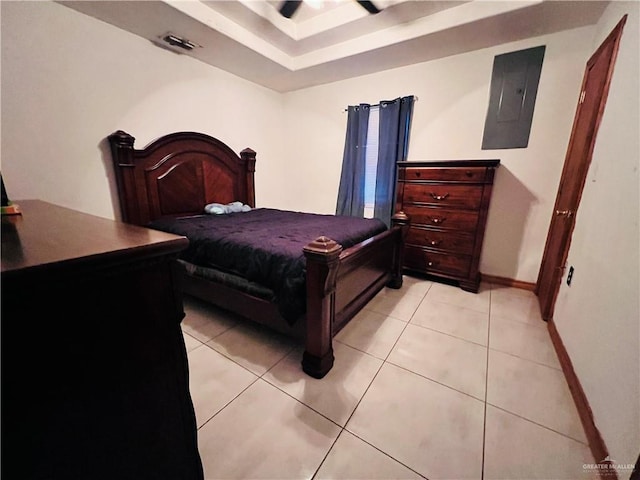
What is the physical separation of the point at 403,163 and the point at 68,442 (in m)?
2.80

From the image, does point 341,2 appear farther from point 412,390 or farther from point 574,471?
point 574,471

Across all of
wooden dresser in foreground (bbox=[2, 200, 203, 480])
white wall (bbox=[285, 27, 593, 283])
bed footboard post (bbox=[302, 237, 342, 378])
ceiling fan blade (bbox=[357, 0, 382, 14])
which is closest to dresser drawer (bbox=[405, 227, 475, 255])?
white wall (bbox=[285, 27, 593, 283])

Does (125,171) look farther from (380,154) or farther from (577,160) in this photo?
(577,160)

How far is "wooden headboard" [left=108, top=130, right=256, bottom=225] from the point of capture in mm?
2361

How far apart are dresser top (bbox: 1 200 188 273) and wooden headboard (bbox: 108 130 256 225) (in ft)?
6.12

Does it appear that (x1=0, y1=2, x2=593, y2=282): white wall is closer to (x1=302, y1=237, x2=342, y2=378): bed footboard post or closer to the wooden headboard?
the wooden headboard

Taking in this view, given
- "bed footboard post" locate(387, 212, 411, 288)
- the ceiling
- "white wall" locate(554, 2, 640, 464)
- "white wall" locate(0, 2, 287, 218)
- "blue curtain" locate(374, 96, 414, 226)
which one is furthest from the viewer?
"blue curtain" locate(374, 96, 414, 226)

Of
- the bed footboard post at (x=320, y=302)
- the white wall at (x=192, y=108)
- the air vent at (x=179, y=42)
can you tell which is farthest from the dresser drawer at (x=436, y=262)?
the air vent at (x=179, y=42)

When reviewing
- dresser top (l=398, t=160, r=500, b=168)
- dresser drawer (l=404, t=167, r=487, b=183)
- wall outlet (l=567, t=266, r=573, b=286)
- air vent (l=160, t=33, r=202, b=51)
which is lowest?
wall outlet (l=567, t=266, r=573, b=286)

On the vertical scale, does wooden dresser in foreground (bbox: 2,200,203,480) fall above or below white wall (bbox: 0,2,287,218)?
below

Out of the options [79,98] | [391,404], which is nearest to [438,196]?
[391,404]

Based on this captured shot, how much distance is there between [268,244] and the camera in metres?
1.64

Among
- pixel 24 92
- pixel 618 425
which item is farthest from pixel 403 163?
pixel 24 92

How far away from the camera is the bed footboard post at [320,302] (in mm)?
1279
